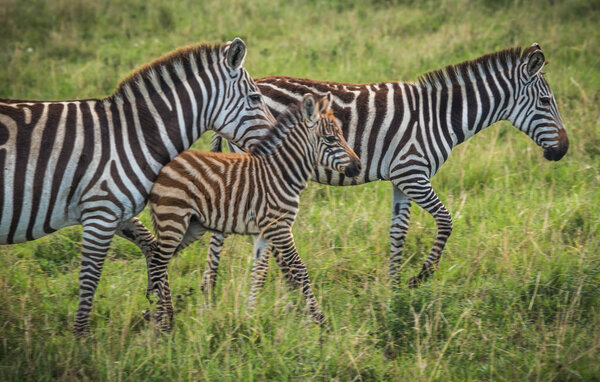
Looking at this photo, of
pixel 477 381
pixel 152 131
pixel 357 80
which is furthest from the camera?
pixel 357 80

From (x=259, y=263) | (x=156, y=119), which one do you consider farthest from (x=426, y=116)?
(x=156, y=119)

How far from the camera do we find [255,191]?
5445mm

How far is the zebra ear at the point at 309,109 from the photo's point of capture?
544 cm

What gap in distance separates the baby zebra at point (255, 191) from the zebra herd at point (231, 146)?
0.01 metres

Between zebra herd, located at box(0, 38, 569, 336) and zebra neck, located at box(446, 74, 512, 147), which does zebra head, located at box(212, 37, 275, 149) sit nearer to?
zebra herd, located at box(0, 38, 569, 336)

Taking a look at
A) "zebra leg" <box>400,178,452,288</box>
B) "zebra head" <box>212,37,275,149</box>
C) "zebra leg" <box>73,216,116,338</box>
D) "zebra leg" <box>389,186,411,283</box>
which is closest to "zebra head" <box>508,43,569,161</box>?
"zebra leg" <box>400,178,452,288</box>

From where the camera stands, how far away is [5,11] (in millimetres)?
13727

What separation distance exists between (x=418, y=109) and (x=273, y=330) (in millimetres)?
2923

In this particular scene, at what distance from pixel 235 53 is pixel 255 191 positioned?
1266 mm

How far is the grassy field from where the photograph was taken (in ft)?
14.9

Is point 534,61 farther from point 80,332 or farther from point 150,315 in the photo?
point 80,332

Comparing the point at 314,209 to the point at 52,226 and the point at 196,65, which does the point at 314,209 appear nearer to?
the point at 196,65

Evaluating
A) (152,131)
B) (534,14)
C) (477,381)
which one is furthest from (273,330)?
(534,14)

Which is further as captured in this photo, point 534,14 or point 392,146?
point 534,14
